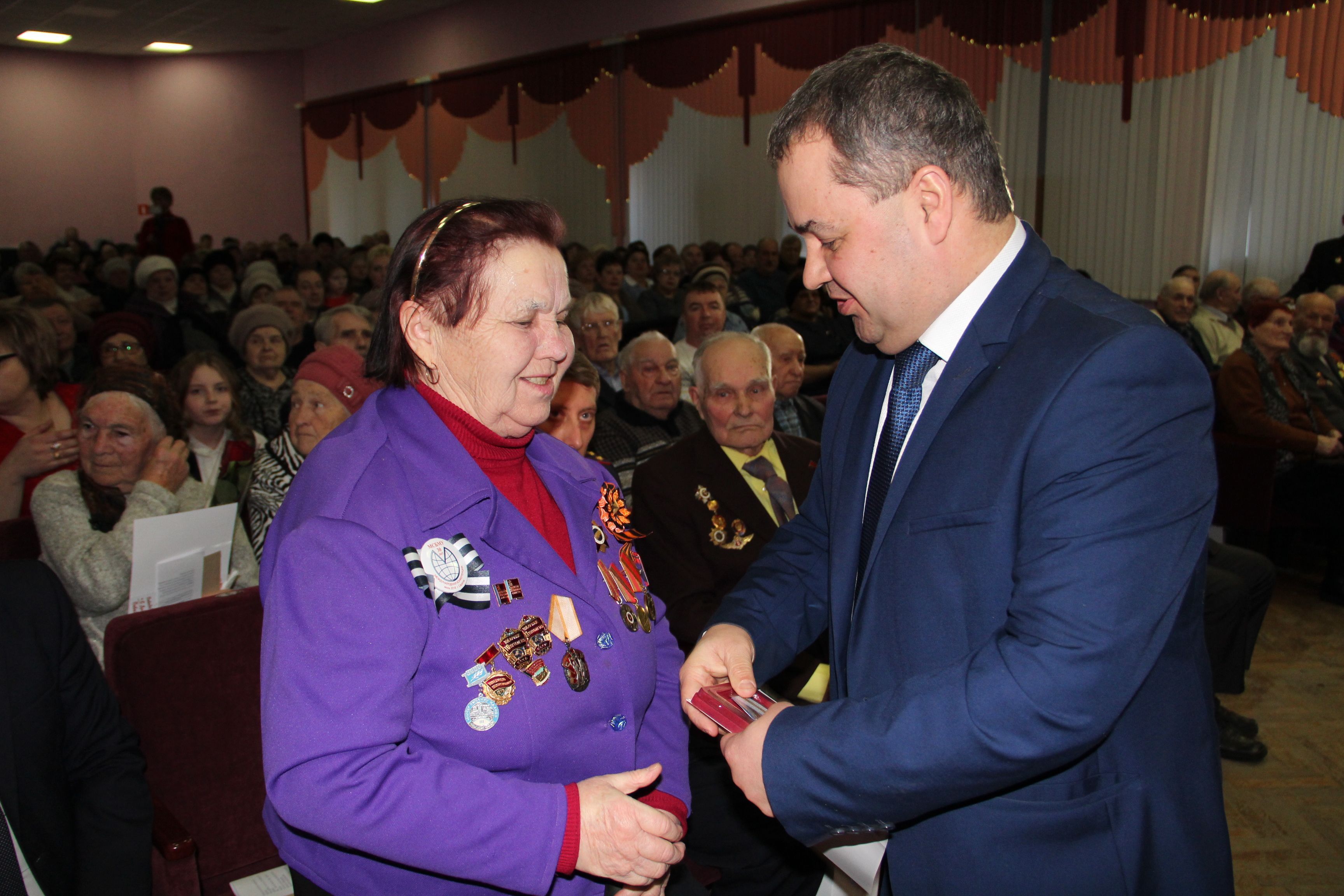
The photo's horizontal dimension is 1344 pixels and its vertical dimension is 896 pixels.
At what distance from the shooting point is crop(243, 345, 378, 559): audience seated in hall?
128 inches

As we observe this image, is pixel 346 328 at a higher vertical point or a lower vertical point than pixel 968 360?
lower

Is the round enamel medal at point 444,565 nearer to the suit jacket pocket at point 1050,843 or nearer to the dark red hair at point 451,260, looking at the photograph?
the dark red hair at point 451,260

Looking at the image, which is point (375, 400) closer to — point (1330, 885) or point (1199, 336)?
point (1330, 885)

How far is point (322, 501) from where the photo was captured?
1182 millimetres

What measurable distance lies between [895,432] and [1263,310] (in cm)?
502

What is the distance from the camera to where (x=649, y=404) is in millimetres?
3988

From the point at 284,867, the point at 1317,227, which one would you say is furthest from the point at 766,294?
the point at 284,867

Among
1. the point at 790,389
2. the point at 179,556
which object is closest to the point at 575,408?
the point at 179,556

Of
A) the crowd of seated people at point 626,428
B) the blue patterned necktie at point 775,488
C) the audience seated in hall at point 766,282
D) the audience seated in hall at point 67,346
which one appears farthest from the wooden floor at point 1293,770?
the audience seated in hall at point 67,346

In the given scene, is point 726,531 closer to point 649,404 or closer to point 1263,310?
point 649,404

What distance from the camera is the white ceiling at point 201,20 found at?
12406mm

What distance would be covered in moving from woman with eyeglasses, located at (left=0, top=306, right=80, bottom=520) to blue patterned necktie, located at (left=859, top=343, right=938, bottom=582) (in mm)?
2714

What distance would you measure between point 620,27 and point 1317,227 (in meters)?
7.63

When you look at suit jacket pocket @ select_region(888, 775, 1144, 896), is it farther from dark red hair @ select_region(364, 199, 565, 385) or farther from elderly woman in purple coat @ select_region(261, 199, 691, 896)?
dark red hair @ select_region(364, 199, 565, 385)
